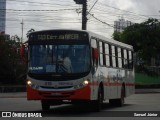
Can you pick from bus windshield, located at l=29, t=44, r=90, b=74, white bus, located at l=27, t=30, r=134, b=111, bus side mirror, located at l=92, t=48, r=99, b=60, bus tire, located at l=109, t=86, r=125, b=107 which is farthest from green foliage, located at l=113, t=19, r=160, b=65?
bus windshield, located at l=29, t=44, r=90, b=74

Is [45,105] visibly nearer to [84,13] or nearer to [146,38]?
[84,13]

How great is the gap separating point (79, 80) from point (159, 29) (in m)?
52.2

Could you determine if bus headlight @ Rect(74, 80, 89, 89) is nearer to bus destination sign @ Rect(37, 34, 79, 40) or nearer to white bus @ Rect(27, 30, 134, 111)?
white bus @ Rect(27, 30, 134, 111)

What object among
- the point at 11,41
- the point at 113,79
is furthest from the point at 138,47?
the point at 113,79

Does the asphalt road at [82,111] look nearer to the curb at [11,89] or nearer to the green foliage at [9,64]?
the curb at [11,89]

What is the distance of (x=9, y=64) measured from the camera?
50.6 meters

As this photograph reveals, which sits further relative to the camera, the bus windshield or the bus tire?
the bus tire

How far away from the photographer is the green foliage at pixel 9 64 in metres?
50.5

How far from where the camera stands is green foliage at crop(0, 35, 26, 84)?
5053 centimetres

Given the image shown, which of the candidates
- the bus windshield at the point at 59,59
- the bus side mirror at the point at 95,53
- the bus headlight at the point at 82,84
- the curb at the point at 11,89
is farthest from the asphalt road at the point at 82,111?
the curb at the point at 11,89

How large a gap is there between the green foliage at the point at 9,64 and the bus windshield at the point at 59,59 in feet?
99.9

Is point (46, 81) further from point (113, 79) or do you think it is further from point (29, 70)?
point (113, 79)

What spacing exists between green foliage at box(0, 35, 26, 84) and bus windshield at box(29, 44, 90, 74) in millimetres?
30453

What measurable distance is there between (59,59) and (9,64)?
31.3m
